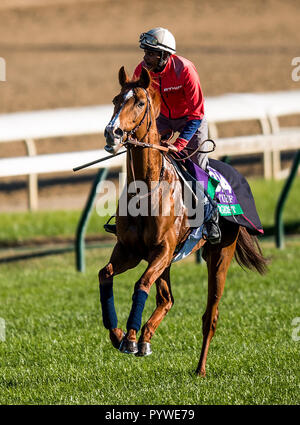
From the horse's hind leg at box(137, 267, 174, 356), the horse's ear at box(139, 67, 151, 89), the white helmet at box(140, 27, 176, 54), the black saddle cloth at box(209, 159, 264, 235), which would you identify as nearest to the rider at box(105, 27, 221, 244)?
the white helmet at box(140, 27, 176, 54)

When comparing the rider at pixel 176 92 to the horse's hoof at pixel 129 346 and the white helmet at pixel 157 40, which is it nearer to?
the white helmet at pixel 157 40

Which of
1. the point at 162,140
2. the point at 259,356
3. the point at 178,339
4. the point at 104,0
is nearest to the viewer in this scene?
the point at 162,140

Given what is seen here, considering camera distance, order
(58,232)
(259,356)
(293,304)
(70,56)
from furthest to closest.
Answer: (70,56)
(58,232)
(293,304)
(259,356)

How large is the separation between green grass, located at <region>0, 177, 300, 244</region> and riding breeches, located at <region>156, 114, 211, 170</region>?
5257 mm

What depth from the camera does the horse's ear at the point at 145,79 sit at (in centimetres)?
576

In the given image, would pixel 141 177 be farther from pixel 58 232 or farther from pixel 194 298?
pixel 58 232

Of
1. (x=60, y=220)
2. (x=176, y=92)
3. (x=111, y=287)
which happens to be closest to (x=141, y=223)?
(x=111, y=287)

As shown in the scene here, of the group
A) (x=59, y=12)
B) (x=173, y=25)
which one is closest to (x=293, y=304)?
(x=173, y=25)

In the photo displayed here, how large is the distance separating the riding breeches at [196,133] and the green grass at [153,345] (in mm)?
1339

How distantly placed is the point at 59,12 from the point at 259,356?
788 inches

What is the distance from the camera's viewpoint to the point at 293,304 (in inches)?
328

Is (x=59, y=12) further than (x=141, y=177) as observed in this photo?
Yes

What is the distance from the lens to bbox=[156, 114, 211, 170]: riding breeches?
6.48 meters

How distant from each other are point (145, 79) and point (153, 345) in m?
2.19
